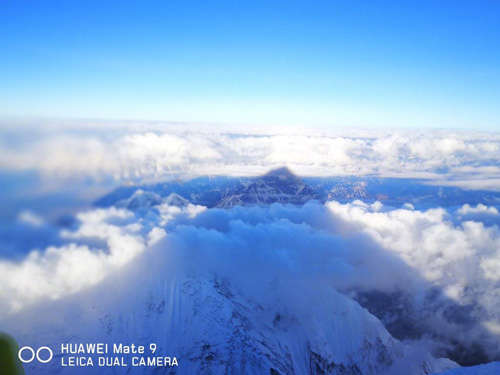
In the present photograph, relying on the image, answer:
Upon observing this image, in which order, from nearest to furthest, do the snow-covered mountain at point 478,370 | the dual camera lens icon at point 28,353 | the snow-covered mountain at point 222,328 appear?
the snow-covered mountain at point 478,370 < the dual camera lens icon at point 28,353 < the snow-covered mountain at point 222,328

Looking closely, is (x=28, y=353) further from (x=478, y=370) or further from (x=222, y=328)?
(x=222, y=328)

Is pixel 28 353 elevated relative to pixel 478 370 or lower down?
lower down

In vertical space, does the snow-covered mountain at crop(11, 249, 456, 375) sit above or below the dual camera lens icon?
below

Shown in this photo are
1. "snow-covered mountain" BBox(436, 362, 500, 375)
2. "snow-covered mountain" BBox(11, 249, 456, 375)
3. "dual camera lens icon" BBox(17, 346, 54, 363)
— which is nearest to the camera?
"snow-covered mountain" BBox(436, 362, 500, 375)

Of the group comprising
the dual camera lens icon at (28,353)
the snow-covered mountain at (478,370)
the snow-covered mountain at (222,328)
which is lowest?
the snow-covered mountain at (222,328)

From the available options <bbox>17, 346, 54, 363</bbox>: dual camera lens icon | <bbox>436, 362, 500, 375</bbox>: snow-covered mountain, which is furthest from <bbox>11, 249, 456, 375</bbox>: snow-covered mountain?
<bbox>436, 362, 500, 375</bbox>: snow-covered mountain

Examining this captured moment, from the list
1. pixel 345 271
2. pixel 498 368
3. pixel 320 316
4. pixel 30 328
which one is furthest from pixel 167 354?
pixel 345 271

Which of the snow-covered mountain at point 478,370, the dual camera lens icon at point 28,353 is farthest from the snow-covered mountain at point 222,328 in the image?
the snow-covered mountain at point 478,370

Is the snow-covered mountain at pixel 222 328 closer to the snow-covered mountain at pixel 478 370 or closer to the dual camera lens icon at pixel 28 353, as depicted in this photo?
the dual camera lens icon at pixel 28 353

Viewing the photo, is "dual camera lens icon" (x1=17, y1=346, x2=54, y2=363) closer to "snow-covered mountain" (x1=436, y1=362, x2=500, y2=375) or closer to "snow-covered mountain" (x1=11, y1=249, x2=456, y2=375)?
"snow-covered mountain" (x1=436, y1=362, x2=500, y2=375)

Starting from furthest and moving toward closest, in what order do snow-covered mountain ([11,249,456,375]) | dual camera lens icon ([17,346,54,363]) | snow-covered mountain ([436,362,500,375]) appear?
snow-covered mountain ([11,249,456,375]) → dual camera lens icon ([17,346,54,363]) → snow-covered mountain ([436,362,500,375])

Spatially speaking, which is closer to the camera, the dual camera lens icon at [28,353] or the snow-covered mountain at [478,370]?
the snow-covered mountain at [478,370]

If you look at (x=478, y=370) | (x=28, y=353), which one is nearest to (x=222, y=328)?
(x=28, y=353)
